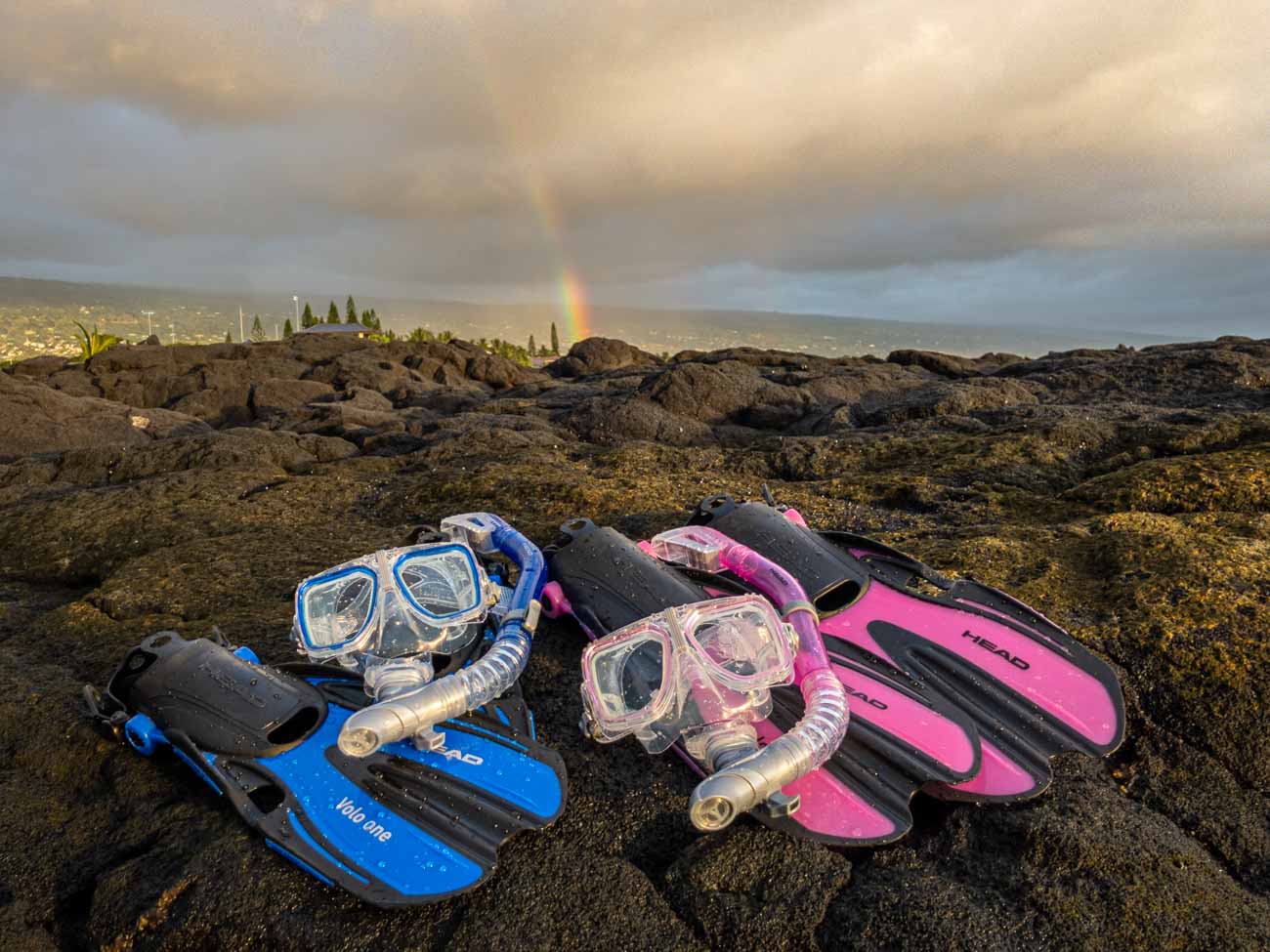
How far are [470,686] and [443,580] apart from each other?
3.23 feet

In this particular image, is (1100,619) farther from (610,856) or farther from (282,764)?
(282,764)

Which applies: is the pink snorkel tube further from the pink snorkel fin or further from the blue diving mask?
the blue diving mask

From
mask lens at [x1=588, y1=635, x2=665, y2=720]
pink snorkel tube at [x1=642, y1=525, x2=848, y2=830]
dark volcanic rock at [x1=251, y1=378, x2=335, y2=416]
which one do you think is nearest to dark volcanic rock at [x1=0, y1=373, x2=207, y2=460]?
dark volcanic rock at [x1=251, y1=378, x2=335, y2=416]

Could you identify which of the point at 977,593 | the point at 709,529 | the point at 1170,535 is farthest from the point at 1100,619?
the point at 709,529

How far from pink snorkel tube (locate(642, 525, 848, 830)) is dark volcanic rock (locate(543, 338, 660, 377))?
3486cm

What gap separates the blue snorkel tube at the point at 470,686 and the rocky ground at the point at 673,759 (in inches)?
11.1

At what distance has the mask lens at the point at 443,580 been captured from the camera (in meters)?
3.37

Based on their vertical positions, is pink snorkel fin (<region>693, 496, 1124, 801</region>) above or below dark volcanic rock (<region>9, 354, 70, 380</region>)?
above

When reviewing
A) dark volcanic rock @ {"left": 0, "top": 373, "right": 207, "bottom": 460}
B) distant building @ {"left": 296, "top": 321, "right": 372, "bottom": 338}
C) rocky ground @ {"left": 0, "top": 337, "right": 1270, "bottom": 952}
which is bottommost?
dark volcanic rock @ {"left": 0, "top": 373, "right": 207, "bottom": 460}

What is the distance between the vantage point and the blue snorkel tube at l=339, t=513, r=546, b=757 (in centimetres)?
236

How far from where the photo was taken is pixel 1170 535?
3.86 meters

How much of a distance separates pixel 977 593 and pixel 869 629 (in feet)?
2.07

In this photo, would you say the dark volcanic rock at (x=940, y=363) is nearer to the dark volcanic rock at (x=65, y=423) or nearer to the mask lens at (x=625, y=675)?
the mask lens at (x=625, y=675)

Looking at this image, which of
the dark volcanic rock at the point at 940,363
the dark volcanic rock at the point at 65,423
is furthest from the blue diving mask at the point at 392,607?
the dark volcanic rock at the point at 940,363
